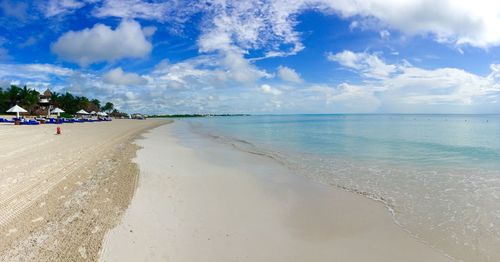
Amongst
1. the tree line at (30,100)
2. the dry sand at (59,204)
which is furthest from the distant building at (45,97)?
the dry sand at (59,204)

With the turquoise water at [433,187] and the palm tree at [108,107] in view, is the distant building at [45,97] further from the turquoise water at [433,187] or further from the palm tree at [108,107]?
the turquoise water at [433,187]

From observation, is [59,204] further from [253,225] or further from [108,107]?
[108,107]

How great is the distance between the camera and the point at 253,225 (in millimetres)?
6195

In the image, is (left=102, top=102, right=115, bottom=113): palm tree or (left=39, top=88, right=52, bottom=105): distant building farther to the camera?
(left=102, top=102, right=115, bottom=113): palm tree

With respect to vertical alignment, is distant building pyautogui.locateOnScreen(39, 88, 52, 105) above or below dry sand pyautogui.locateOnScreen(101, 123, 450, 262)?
above

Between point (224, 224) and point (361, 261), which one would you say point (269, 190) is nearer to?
point (224, 224)

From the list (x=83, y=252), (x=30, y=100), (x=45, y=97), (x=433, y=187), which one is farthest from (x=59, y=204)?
(x=45, y=97)

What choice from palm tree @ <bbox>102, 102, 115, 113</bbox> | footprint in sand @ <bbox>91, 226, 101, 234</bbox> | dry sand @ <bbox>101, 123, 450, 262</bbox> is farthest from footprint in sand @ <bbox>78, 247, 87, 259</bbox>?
palm tree @ <bbox>102, 102, 115, 113</bbox>

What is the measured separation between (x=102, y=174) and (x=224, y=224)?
244 inches

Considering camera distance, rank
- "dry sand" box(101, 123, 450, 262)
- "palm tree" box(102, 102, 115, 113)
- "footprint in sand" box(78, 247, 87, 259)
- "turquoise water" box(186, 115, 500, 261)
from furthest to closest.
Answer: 1. "palm tree" box(102, 102, 115, 113)
2. "turquoise water" box(186, 115, 500, 261)
3. "dry sand" box(101, 123, 450, 262)
4. "footprint in sand" box(78, 247, 87, 259)

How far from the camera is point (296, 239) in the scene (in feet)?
18.4

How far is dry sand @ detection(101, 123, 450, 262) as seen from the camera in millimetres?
4941

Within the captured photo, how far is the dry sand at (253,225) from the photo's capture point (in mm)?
4941

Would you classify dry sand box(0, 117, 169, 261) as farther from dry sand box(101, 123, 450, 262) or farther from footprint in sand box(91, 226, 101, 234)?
dry sand box(101, 123, 450, 262)
